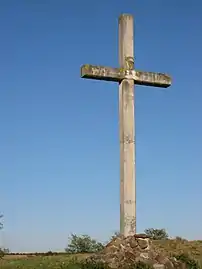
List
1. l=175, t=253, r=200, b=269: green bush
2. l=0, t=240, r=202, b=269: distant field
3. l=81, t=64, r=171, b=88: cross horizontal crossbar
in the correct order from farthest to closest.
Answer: l=0, t=240, r=202, b=269: distant field, l=81, t=64, r=171, b=88: cross horizontal crossbar, l=175, t=253, r=200, b=269: green bush

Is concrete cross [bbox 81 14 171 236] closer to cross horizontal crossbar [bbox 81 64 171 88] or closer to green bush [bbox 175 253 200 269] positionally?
cross horizontal crossbar [bbox 81 64 171 88]

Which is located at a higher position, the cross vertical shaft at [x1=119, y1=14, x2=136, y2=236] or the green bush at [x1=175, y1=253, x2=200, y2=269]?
the cross vertical shaft at [x1=119, y1=14, x2=136, y2=236]

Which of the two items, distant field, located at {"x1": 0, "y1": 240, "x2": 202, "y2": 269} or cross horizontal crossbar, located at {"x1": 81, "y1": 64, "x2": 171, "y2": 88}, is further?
distant field, located at {"x1": 0, "y1": 240, "x2": 202, "y2": 269}

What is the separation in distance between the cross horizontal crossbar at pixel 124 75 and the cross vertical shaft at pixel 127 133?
0.14 m

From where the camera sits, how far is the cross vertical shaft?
14.3 meters

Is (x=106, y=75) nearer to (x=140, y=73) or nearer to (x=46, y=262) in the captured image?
(x=140, y=73)

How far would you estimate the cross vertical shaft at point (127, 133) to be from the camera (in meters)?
14.3

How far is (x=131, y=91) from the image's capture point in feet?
49.6

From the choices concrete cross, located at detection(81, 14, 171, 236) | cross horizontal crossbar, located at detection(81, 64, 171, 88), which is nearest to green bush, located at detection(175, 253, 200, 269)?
concrete cross, located at detection(81, 14, 171, 236)

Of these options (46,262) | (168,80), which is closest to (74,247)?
(46,262)

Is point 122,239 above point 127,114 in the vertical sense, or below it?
below

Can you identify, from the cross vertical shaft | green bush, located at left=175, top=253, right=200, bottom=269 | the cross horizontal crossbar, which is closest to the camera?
the cross vertical shaft

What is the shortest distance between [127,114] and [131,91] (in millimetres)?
674

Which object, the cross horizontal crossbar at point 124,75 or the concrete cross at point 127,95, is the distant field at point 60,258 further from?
the cross horizontal crossbar at point 124,75
